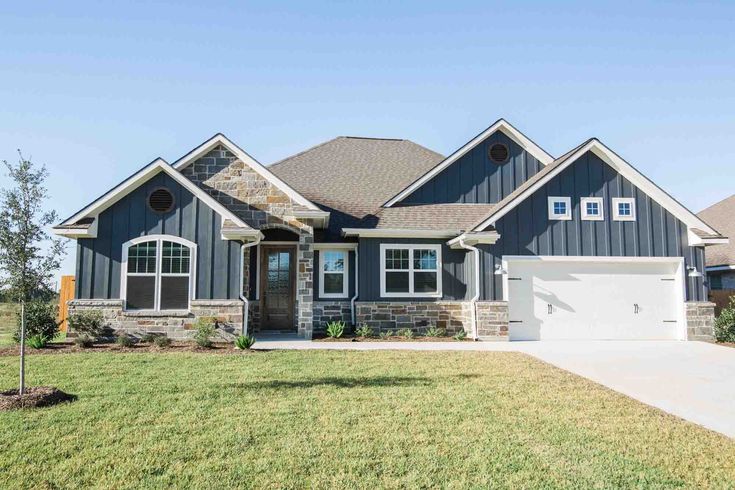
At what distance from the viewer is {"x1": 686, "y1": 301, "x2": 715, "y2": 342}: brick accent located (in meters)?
13.0

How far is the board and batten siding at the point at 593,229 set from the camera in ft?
42.3

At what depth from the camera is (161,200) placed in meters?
11.6

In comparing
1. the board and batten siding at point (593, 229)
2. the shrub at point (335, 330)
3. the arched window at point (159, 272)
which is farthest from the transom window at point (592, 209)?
the arched window at point (159, 272)

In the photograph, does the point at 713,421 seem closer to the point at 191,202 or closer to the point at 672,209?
the point at 672,209

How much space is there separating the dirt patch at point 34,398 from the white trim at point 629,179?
10.4m

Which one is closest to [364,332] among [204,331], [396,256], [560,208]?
[396,256]

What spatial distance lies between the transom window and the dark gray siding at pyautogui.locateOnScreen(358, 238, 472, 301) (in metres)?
3.59

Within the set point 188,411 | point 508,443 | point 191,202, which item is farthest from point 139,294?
point 508,443

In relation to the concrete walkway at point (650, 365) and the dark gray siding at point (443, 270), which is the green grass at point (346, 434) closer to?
the concrete walkway at point (650, 365)

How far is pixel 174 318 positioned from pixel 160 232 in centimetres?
218

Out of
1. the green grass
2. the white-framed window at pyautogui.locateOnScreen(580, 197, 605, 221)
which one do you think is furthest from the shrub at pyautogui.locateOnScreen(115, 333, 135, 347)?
the white-framed window at pyautogui.locateOnScreen(580, 197, 605, 221)

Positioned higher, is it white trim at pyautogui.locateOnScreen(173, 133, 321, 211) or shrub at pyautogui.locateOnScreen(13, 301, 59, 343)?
white trim at pyautogui.locateOnScreen(173, 133, 321, 211)

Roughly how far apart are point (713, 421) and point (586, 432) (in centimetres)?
191

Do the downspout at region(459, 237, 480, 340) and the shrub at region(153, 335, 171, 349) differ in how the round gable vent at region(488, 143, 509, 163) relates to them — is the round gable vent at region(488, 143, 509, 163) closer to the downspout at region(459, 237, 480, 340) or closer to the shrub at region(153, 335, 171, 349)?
the downspout at region(459, 237, 480, 340)
